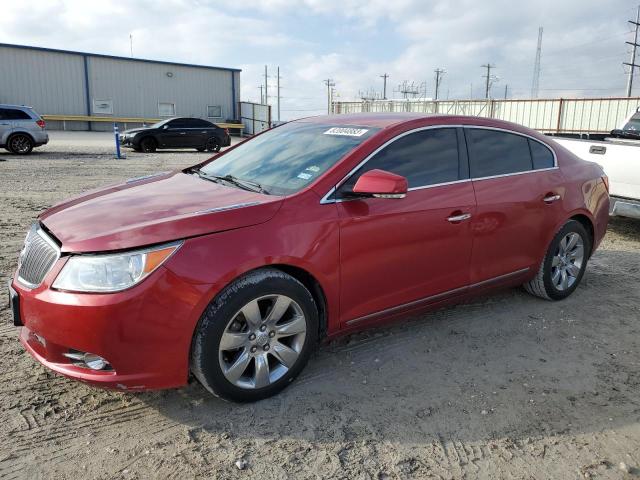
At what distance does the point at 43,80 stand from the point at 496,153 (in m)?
33.9

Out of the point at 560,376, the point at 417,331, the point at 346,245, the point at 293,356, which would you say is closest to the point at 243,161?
the point at 346,245

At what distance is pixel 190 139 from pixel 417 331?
19450mm

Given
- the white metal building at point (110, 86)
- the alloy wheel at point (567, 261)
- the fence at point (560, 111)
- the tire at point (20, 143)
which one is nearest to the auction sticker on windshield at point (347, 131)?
the alloy wheel at point (567, 261)

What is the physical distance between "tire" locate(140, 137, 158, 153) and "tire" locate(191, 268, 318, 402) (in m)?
19.3

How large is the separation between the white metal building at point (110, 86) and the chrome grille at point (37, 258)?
32887 millimetres

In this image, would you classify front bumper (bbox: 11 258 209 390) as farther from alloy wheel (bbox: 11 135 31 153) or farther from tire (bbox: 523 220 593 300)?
alloy wheel (bbox: 11 135 31 153)

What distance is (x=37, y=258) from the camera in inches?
114

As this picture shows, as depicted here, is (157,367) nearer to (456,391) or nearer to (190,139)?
(456,391)

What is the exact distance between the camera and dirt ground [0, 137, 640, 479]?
2.58 m

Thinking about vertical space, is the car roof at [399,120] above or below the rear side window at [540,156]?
above

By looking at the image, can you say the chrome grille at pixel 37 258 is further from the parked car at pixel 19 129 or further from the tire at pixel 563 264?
the parked car at pixel 19 129

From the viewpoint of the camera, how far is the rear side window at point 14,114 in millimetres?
17109

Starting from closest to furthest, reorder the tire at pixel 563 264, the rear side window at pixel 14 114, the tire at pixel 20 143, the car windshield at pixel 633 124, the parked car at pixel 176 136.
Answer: the tire at pixel 563 264 → the car windshield at pixel 633 124 → the rear side window at pixel 14 114 → the tire at pixel 20 143 → the parked car at pixel 176 136

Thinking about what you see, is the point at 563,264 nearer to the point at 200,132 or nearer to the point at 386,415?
the point at 386,415
